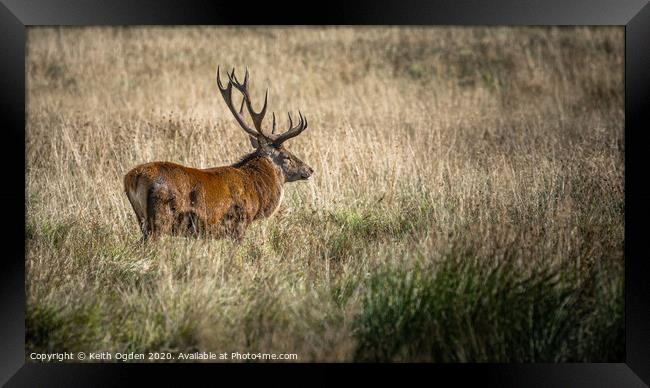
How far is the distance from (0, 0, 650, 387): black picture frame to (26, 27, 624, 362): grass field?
0.16m

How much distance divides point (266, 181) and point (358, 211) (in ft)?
3.51

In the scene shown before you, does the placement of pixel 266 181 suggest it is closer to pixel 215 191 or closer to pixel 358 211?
pixel 215 191

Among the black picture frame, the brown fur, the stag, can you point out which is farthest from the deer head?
the black picture frame

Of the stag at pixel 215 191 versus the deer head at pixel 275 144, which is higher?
the deer head at pixel 275 144

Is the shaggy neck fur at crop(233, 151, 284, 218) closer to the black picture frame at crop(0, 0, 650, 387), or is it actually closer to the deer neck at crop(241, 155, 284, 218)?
the deer neck at crop(241, 155, 284, 218)

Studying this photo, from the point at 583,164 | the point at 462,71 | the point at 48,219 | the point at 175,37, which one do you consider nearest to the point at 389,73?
the point at 462,71

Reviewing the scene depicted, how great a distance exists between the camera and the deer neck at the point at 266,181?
23.0ft

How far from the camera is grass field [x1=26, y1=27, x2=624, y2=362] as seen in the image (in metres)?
4.76

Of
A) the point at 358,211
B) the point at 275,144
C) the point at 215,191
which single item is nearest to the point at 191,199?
the point at 215,191
